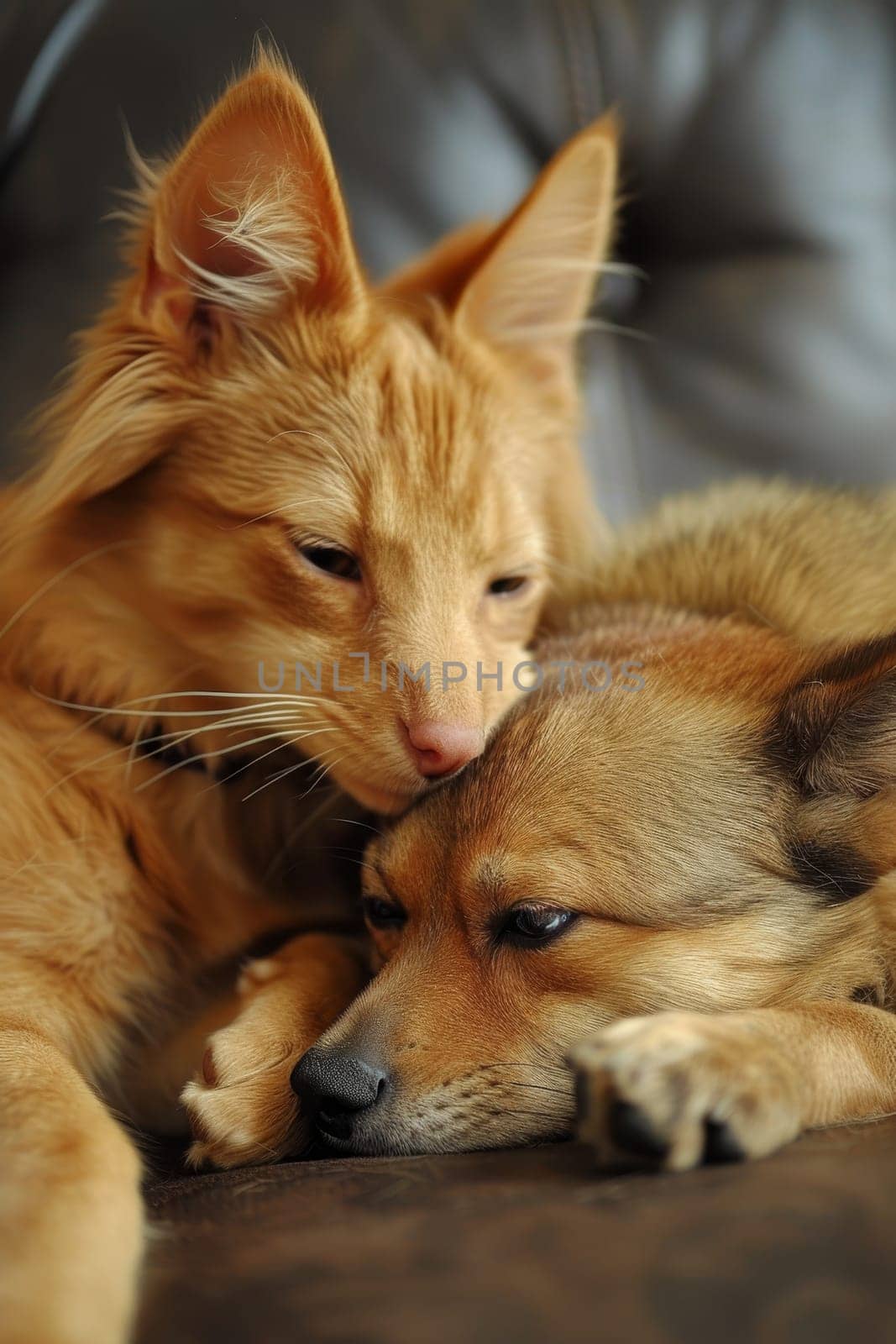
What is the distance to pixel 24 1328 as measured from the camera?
66cm

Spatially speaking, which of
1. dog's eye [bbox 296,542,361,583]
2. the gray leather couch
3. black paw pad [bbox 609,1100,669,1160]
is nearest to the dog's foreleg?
black paw pad [bbox 609,1100,669,1160]

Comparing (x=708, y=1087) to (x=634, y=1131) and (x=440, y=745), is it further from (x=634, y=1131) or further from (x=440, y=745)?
(x=440, y=745)

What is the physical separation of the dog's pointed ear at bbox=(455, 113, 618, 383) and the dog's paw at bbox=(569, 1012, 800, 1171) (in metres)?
0.88

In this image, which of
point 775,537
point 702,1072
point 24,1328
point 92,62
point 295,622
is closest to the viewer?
point 24,1328

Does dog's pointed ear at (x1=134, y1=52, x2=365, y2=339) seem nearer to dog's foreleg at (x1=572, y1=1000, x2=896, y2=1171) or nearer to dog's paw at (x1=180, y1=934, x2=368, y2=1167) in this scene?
dog's paw at (x1=180, y1=934, x2=368, y2=1167)

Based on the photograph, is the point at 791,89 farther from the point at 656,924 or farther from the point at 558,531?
the point at 656,924

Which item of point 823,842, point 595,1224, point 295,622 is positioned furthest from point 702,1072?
point 295,622

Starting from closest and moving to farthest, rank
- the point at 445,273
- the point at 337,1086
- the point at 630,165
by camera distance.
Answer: the point at 337,1086 → the point at 445,273 → the point at 630,165

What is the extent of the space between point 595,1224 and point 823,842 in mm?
441

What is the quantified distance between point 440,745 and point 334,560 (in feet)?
0.81

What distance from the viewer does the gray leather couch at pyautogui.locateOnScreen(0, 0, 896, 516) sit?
5.08 feet

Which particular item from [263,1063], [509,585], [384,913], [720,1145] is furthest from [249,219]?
[720,1145]

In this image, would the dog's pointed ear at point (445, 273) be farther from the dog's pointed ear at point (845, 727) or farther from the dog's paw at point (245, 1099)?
the dog's paw at point (245, 1099)

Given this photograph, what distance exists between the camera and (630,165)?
5.89 ft
